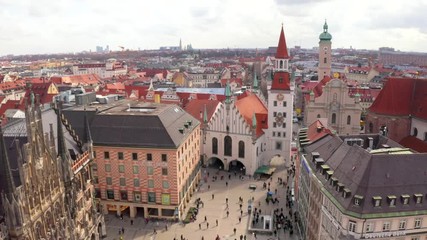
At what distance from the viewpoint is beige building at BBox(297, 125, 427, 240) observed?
41344 mm

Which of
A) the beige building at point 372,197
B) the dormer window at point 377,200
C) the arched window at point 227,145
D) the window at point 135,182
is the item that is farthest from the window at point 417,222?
the arched window at point 227,145

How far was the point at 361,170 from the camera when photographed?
43656mm

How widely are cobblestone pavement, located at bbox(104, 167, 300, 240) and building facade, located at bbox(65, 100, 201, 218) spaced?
286cm

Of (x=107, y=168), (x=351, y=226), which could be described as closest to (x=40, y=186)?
(x=107, y=168)

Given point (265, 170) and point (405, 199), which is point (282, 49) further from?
point (405, 199)

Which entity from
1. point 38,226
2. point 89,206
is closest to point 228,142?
point 89,206

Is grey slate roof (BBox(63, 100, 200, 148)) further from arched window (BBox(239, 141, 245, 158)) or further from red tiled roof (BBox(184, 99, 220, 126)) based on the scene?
red tiled roof (BBox(184, 99, 220, 126))

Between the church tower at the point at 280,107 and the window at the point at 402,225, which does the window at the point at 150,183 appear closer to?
the church tower at the point at 280,107

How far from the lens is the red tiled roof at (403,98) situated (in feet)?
261

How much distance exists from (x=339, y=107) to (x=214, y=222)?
47.1 m

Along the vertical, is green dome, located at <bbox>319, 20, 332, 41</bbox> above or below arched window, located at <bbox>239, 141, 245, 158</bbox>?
above

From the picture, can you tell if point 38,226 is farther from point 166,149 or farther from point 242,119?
point 242,119

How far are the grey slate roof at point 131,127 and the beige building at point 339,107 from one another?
40158 millimetres

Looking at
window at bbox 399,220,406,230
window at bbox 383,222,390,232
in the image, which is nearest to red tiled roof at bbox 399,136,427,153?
window at bbox 399,220,406,230
